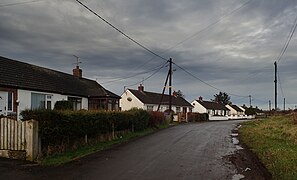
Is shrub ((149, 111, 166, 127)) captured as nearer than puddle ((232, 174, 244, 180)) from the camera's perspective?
No

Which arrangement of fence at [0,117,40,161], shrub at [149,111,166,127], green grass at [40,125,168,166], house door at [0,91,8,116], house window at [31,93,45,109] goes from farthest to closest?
shrub at [149,111,166,127] < house window at [31,93,45,109] < house door at [0,91,8,116] < fence at [0,117,40,161] < green grass at [40,125,168,166]

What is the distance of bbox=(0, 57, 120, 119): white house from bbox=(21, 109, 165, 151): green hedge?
486cm

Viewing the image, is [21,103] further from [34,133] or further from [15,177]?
[15,177]

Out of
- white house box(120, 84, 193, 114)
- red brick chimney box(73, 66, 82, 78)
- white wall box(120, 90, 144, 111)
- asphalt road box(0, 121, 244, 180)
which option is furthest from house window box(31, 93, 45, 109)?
white wall box(120, 90, 144, 111)

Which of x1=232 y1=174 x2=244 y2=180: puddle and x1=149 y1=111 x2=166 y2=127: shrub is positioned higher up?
x1=149 y1=111 x2=166 y2=127: shrub

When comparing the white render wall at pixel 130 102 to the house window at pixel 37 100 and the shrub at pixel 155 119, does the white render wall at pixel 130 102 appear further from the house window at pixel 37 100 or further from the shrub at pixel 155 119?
the house window at pixel 37 100

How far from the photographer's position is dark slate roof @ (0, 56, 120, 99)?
71.7 feet

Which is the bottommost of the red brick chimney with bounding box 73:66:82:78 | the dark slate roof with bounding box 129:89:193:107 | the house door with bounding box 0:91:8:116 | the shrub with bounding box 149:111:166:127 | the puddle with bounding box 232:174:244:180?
the puddle with bounding box 232:174:244:180

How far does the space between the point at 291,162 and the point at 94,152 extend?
7734 millimetres

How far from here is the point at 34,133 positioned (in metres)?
11.4

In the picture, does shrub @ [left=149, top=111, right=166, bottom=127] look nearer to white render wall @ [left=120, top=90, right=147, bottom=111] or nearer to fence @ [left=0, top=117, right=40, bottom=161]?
fence @ [left=0, top=117, right=40, bottom=161]

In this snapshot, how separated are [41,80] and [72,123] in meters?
13.5

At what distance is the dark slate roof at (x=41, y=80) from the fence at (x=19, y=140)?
9.05 m

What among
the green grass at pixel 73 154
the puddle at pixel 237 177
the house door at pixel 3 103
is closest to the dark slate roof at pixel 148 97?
the house door at pixel 3 103
